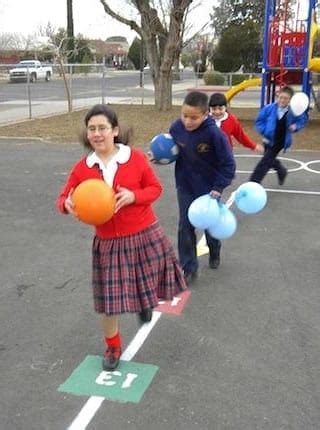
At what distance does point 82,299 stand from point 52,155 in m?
7.15

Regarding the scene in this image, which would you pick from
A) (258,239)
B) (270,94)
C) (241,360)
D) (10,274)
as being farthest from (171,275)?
(270,94)

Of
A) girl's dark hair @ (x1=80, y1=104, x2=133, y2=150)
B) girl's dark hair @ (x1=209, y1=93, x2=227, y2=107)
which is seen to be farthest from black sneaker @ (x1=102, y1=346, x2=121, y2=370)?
girl's dark hair @ (x1=209, y1=93, x2=227, y2=107)

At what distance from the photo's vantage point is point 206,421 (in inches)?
112

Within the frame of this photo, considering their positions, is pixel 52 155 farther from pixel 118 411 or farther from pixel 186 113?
pixel 118 411

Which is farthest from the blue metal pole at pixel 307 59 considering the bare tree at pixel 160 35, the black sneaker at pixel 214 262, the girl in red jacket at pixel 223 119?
the black sneaker at pixel 214 262

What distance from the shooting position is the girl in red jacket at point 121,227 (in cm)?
299

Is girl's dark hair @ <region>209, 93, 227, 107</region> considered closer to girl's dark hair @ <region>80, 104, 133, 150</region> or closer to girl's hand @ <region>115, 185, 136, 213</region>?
girl's dark hair @ <region>80, 104, 133, 150</region>

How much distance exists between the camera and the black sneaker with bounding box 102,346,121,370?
333 cm

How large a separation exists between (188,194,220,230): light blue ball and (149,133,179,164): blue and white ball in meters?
0.57

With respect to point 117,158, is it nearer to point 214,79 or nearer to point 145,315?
point 145,315

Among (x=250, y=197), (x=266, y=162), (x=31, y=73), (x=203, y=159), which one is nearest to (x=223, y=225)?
(x=250, y=197)

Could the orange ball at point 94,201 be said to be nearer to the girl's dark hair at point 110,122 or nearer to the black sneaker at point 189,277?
the girl's dark hair at point 110,122

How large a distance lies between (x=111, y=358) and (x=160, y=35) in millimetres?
17321

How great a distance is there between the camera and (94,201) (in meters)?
2.81
